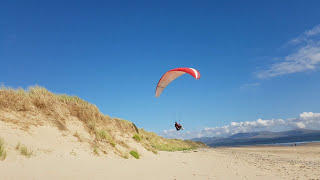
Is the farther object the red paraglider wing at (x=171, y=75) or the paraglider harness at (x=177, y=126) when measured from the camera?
the paraglider harness at (x=177, y=126)

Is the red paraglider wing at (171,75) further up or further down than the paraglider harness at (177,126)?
further up

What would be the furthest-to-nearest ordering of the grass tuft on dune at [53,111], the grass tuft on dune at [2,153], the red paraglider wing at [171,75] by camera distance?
the red paraglider wing at [171,75] → the grass tuft on dune at [53,111] → the grass tuft on dune at [2,153]

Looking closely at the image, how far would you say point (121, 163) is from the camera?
417 inches

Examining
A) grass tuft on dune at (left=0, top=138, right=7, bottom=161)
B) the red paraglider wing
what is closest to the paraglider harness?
the red paraglider wing

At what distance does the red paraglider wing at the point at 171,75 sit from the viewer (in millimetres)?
17692

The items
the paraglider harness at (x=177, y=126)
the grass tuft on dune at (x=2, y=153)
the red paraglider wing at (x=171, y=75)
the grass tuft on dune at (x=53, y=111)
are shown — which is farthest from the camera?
the paraglider harness at (x=177, y=126)

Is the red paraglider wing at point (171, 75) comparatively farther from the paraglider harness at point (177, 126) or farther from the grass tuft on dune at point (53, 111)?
the grass tuft on dune at point (53, 111)

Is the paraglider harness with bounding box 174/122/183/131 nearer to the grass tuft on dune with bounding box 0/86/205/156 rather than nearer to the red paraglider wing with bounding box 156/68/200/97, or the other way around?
the red paraglider wing with bounding box 156/68/200/97

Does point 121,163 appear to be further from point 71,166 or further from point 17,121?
point 17,121

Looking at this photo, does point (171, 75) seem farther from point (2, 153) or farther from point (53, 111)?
point (2, 153)

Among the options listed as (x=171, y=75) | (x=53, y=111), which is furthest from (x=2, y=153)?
(x=171, y=75)

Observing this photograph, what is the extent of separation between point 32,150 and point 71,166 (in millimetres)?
1388

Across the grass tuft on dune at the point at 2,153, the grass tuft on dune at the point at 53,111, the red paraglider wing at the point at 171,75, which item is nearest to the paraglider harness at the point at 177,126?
the red paraglider wing at the point at 171,75

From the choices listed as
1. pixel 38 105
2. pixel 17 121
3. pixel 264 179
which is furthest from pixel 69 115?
pixel 264 179
